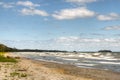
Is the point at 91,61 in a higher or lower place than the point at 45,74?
lower

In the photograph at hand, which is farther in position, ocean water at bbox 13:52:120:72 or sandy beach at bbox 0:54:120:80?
ocean water at bbox 13:52:120:72

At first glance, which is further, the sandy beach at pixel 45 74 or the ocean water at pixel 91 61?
the ocean water at pixel 91 61

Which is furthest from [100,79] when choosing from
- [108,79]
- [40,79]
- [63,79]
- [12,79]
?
[12,79]

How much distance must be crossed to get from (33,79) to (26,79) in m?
0.56

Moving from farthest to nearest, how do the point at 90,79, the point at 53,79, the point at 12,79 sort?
the point at 90,79
the point at 53,79
the point at 12,79

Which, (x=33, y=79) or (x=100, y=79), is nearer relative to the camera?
(x=33, y=79)

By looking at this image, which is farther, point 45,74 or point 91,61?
point 91,61

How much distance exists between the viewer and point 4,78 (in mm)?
20344

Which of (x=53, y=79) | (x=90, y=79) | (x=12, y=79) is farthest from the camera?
(x=90, y=79)

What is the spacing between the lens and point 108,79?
85.1 feet

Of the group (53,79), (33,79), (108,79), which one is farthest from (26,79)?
(108,79)

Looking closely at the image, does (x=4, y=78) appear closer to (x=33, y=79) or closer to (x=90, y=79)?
Answer: (x=33, y=79)

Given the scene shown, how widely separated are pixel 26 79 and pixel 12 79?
1.01 m

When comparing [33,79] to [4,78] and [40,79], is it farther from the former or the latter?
[4,78]
